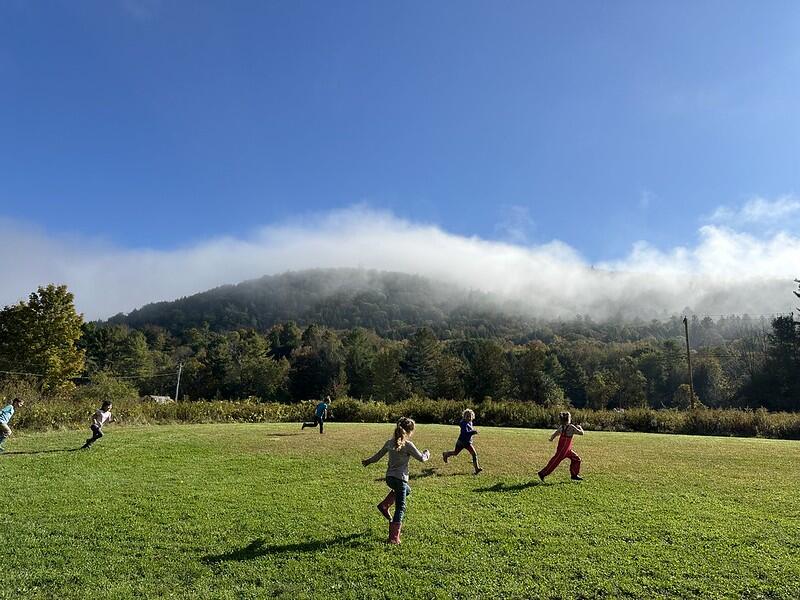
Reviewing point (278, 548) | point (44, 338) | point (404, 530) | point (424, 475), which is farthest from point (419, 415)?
point (44, 338)

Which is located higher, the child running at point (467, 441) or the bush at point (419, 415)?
the child running at point (467, 441)

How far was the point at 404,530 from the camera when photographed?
8656 millimetres

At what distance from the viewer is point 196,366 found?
8825cm

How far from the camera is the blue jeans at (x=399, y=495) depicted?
8.14 m

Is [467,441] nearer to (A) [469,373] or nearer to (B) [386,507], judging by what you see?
(B) [386,507]

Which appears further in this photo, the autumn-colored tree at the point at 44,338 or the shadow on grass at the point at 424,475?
the autumn-colored tree at the point at 44,338

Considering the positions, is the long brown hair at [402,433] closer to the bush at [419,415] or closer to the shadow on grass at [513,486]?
the shadow on grass at [513,486]

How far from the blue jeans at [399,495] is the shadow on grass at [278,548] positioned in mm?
691

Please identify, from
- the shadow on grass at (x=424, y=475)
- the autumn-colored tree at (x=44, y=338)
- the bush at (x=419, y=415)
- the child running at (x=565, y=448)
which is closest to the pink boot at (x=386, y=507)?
the shadow on grass at (x=424, y=475)

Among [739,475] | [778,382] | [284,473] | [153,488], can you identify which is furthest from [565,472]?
[778,382]

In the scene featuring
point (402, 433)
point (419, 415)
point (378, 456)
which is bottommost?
point (419, 415)

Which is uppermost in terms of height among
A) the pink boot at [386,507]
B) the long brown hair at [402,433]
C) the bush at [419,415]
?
the long brown hair at [402,433]

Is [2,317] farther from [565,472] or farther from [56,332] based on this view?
[565,472]

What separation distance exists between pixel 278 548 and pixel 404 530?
2.16 metres
